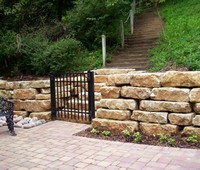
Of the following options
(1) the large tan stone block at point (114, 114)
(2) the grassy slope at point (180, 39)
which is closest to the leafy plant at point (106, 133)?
(1) the large tan stone block at point (114, 114)

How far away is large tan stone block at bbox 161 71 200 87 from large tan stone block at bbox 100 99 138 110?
0.61 meters

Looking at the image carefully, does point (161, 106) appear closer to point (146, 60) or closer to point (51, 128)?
point (51, 128)

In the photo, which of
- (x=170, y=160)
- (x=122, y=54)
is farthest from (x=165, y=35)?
(x=170, y=160)

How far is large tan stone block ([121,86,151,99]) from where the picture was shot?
4648mm

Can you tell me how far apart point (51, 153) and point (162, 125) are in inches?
70.5

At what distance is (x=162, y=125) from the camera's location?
448 centimetres

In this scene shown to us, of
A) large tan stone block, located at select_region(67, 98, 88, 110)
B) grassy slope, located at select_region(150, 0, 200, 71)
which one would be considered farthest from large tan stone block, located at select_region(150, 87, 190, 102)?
grassy slope, located at select_region(150, 0, 200, 71)

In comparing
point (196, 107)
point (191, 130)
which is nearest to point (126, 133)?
point (191, 130)

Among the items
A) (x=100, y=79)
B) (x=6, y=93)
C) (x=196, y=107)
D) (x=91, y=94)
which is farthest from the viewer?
(x=100, y=79)

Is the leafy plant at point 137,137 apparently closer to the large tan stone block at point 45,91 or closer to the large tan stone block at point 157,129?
the large tan stone block at point 157,129

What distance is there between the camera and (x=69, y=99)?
22.0 feet

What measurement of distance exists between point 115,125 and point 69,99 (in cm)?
210

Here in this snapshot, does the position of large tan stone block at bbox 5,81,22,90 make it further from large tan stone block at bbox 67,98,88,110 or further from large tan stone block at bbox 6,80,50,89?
large tan stone block at bbox 67,98,88,110

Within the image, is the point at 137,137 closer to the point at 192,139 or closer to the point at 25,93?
the point at 192,139
